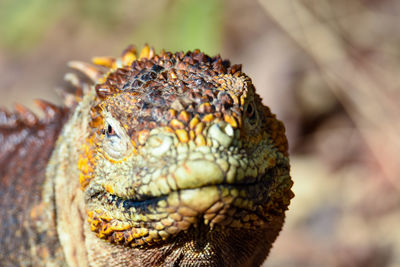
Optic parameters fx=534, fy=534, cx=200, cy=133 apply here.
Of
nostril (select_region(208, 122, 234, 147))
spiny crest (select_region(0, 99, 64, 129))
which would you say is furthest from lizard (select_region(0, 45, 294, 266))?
spiny crest (select_region(0, 99, 64, 129))

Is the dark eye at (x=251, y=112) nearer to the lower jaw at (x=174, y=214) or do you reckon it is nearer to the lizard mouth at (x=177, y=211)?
the lizard mouth at (x=177, y=211)

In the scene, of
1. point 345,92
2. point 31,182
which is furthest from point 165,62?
point 345,92

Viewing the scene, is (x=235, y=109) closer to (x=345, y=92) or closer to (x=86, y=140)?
(x=86, y=140)

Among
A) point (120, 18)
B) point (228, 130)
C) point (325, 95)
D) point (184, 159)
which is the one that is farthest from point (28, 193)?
point (120, 18)

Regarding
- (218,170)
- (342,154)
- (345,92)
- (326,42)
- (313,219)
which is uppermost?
(326,42)

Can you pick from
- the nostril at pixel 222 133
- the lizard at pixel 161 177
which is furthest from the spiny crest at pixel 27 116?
the nostril at pixel 222 133

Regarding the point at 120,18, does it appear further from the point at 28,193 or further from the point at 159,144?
the point at 159,144
